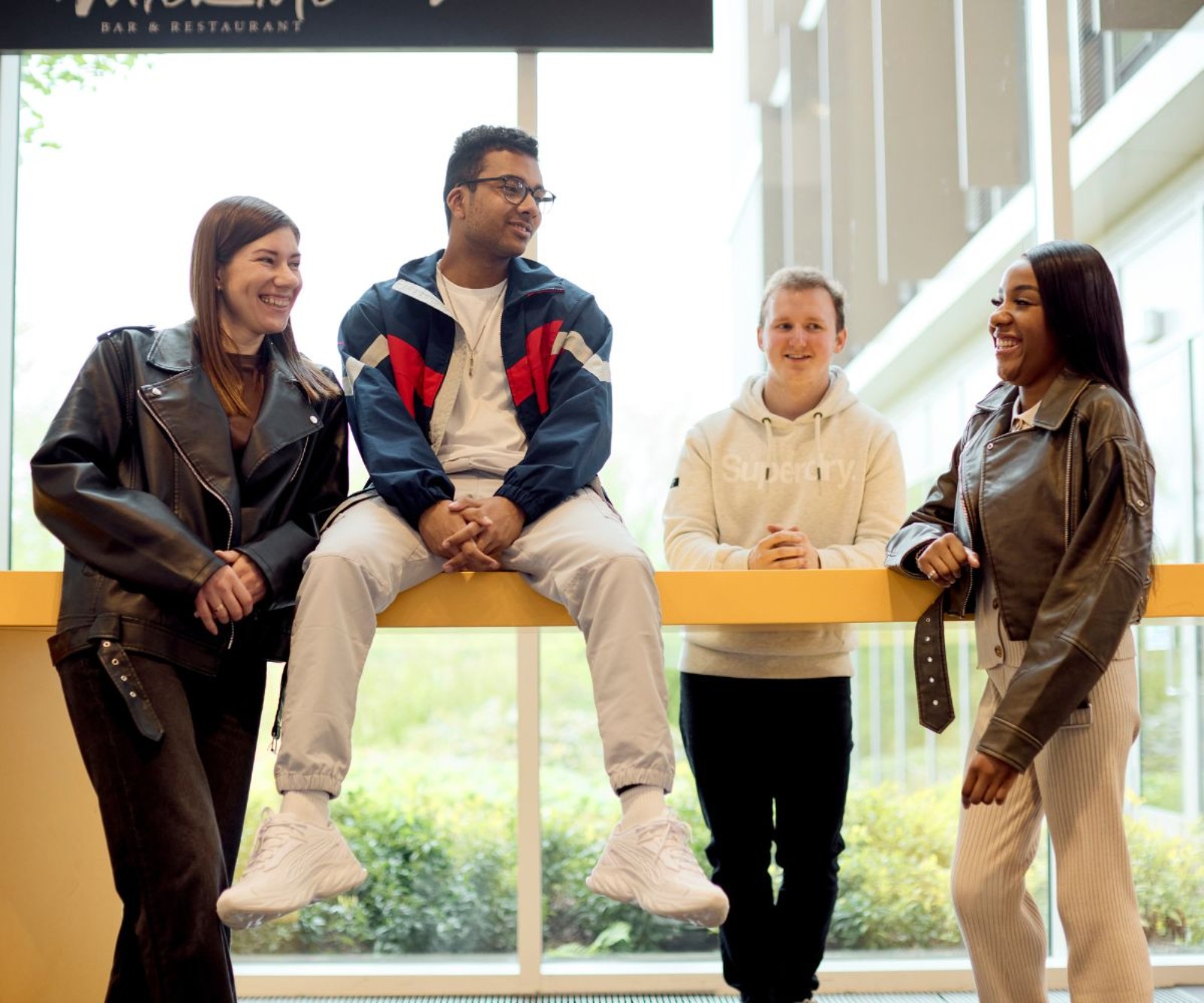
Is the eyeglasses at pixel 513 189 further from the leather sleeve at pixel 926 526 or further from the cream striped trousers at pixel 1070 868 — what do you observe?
the cream striped trousers at pixel 1070 868

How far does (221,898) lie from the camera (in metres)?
2.02

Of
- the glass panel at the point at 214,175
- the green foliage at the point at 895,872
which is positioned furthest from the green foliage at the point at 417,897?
the glass panel at the point at 214,175

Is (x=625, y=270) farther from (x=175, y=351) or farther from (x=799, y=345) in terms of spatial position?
(x=175, y=351)

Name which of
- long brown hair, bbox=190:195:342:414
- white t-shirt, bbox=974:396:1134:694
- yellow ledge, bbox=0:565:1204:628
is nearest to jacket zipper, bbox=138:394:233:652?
long brown hair, bbox=190:195:342:414

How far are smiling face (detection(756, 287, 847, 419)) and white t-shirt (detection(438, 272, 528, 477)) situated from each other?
0.72m

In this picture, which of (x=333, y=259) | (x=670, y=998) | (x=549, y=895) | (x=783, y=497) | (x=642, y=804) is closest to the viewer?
(x=642, y=804)

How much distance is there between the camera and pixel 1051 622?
87.8 inches

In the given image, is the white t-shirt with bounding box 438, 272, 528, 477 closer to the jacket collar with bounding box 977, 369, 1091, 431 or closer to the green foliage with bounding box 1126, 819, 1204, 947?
the jacket collar with bounding box 977, 369, 1091, 431

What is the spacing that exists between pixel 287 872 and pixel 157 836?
13.7 inches

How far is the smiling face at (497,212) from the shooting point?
2.80 m

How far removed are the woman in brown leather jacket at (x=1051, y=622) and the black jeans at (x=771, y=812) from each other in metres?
0.49

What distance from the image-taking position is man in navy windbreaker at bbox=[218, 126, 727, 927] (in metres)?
2.19

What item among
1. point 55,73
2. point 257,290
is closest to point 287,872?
point 257,290

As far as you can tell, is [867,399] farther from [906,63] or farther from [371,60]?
[371,60]
